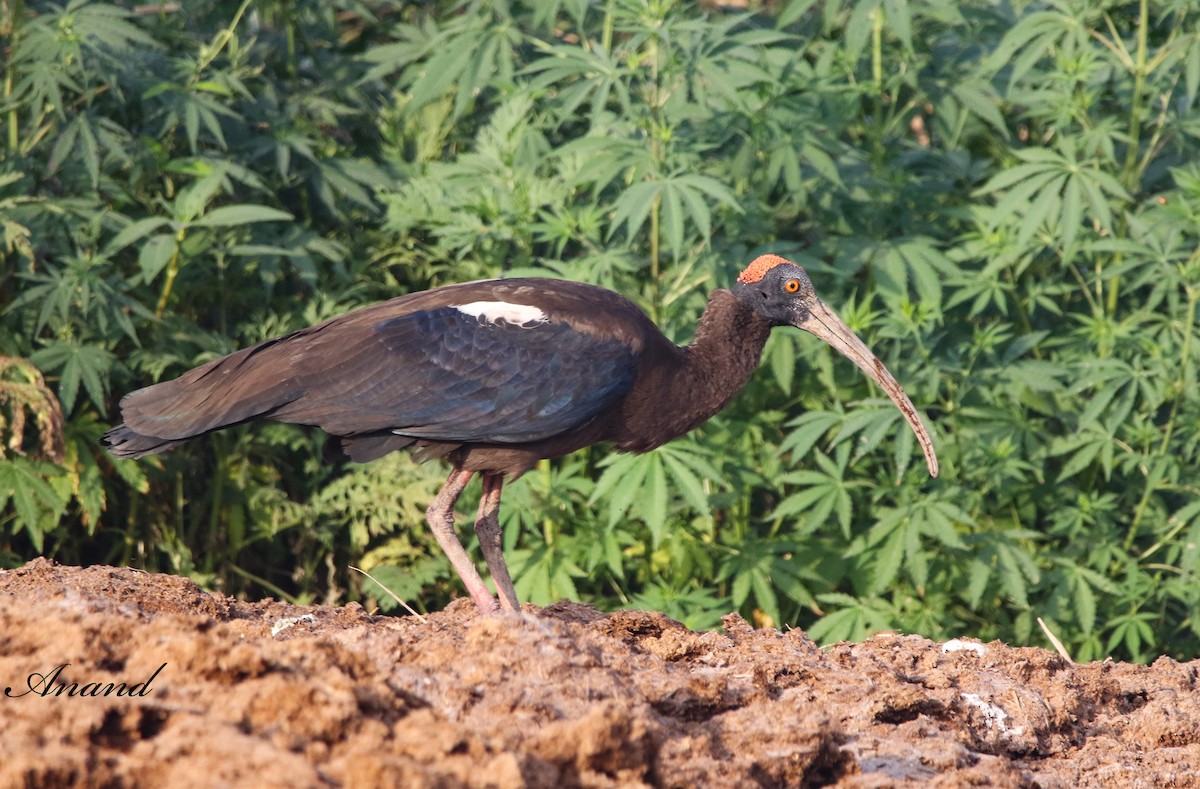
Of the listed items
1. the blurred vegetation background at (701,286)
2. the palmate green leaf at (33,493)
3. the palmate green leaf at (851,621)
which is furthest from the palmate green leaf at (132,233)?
the palmate green leaf at (851,621)

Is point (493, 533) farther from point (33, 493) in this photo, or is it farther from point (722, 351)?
point (33, 493)

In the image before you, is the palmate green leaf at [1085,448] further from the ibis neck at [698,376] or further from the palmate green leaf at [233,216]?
the palmate green leaf at [233,216]

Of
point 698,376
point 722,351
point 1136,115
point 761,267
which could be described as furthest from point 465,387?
point 1136,115

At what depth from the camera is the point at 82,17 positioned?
748 centimetres

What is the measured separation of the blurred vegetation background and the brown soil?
1.93 metres

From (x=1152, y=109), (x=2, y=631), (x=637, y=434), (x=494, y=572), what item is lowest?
(x=494, y=572)

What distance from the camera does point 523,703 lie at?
11.7ft

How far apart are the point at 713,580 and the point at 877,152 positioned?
8.19 ft

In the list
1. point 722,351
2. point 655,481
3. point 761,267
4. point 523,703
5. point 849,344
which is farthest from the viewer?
point 655,481

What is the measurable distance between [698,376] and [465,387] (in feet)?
3.23

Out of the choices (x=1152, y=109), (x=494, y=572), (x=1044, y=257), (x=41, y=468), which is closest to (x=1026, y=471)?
(x=1044, y=257)

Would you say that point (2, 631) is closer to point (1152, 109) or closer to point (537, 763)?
point (537, 763)

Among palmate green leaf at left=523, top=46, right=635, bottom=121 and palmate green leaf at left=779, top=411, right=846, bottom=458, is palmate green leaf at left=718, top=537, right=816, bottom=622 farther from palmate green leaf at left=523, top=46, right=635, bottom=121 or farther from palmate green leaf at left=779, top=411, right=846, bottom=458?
palmate green leaf at left=523, top=46, right=635, bottom=121

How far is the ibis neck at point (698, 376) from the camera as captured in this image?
5.93 metres
